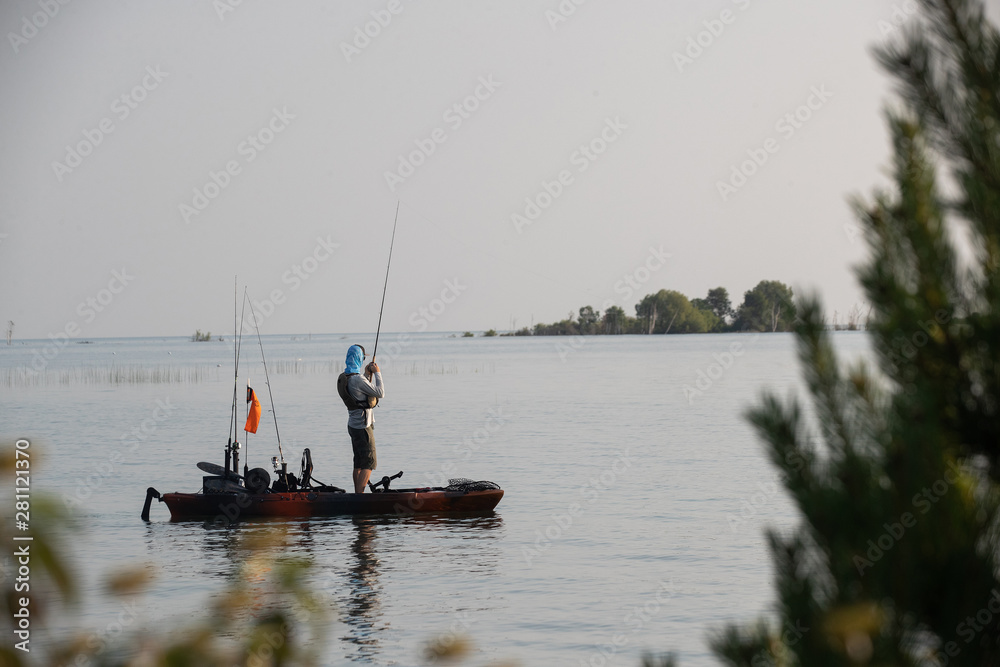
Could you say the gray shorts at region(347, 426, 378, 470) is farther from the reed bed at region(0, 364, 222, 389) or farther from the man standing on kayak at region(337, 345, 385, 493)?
the reed bed at region(0, 364, 222, 389)

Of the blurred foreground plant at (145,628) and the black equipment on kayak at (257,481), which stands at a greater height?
the blurred foreground plant at (145,628)

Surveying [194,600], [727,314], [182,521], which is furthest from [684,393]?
[727,314]

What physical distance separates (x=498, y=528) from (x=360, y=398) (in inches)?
122

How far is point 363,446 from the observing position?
14.0 meters

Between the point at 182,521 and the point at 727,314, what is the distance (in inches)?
5103

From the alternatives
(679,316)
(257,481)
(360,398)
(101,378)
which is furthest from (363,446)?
(679,316)

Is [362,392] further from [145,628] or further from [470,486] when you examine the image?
[145,628]

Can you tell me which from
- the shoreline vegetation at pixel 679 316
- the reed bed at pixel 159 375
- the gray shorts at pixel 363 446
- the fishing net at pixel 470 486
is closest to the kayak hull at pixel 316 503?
the fishing net at pixel 470 486

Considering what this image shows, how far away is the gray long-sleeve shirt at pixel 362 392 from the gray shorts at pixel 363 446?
10 cm

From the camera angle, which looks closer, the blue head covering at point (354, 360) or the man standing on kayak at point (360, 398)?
the man standing on kayak at point (360, 398)

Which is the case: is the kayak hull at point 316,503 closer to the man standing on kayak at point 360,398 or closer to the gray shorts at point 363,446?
the gray shorts at point 363,446

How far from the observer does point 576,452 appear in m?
23.6

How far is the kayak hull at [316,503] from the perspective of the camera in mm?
14633

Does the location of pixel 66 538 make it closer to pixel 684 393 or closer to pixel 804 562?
pixel 804 562
